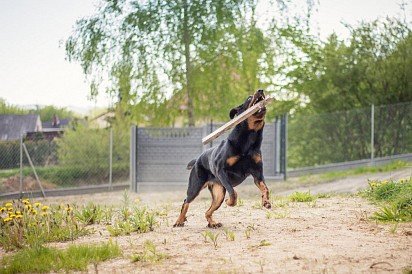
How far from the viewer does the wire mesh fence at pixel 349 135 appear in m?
20.8

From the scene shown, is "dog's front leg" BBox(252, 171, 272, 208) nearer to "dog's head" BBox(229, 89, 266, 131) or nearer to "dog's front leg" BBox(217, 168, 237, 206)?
"dog's front leg" BBox(217, 168, 237, 206)

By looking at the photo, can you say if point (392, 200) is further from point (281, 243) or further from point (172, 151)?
point (172, 151)

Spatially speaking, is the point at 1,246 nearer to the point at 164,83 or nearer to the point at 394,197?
the point at 394,197

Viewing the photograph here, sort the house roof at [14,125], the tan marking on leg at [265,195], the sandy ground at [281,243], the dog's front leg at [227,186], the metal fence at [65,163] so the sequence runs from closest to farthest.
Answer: the sandy ground at [281,243] < the tan marking on leg at [265,195] < the dog's front leg at [227,186] < the metal fence at [65,163] < the house roof at [14,125]

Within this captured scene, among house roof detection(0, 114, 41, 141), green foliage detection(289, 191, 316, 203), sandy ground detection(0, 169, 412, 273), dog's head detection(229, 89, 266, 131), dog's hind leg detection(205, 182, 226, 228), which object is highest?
house roof detection(0, 114, 41, 141)

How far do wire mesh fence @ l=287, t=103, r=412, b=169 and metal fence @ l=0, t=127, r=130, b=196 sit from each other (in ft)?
21.6

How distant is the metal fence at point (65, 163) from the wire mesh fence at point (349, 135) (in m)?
6.58

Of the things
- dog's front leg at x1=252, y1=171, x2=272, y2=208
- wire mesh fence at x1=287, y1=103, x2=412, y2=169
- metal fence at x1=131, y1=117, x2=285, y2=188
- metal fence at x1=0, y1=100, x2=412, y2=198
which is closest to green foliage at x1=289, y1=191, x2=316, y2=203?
dog's front leg at x1=252, y1=171, x2=272, y2=208

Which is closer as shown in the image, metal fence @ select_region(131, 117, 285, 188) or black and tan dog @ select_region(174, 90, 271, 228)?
black and tan dog @ select_region(174, 90, 271, 228)

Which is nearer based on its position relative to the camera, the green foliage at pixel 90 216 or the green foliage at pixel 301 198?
the green foliage at pixel 90 216

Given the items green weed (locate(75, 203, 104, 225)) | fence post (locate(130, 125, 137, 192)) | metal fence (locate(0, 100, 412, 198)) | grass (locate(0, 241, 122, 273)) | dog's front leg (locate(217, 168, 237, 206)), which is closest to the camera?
grass (locate(0, 241, 122, 273))

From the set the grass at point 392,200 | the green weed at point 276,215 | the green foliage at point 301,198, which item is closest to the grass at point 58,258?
the green weed at point 276,215

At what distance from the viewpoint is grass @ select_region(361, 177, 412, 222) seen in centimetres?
770

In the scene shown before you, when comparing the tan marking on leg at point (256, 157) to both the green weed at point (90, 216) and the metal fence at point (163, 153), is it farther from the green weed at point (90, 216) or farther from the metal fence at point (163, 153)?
the metal fence at point (163, 153)
